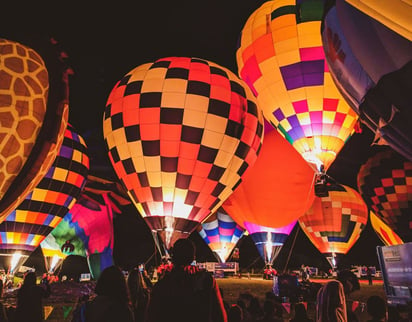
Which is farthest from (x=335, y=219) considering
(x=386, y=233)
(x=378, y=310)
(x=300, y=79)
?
(x=378, y=310)

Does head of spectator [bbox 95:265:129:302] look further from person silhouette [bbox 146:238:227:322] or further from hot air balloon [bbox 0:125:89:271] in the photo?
hot air balloon [bbox 0:125:89:271]

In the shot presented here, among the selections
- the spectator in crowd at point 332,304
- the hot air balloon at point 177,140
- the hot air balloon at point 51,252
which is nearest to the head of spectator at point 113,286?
the spectator in crowd at point 332,304

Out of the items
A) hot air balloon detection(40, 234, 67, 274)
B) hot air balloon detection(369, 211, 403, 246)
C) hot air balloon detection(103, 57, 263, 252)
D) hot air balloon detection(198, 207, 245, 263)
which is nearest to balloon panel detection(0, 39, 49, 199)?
hot air balloon detection(103, 57, 263, 252)

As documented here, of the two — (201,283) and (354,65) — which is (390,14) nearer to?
(354,65)

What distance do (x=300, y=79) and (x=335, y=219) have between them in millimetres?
7200

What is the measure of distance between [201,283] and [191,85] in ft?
17.5

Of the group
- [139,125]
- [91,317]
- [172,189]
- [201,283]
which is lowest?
[91,317]

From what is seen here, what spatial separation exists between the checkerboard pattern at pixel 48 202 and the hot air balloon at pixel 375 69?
6362 mm

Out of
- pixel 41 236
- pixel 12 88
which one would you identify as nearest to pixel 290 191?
pixel 41 236

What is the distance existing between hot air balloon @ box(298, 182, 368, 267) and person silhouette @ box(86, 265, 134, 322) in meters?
11.8

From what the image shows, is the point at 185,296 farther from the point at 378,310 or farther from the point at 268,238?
the point at 268,238

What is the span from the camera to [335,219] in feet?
41.3

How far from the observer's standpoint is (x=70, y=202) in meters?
8.07

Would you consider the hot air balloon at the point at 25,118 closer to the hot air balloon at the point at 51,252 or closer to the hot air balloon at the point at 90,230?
the hot air balloon at the point at 90,230
